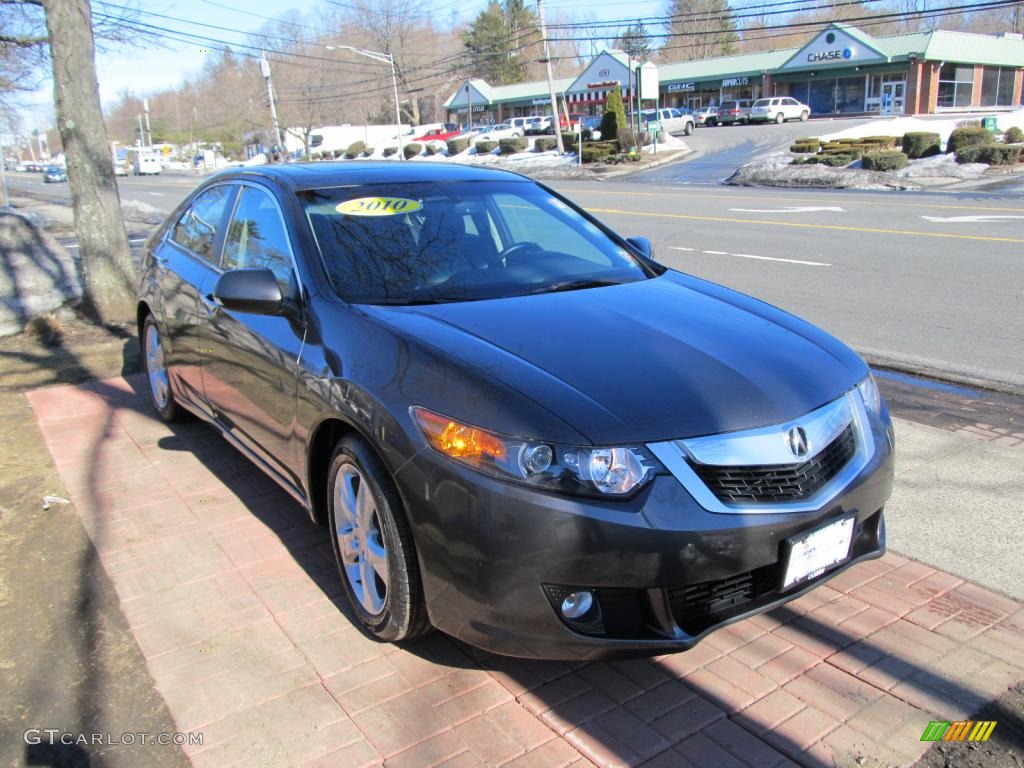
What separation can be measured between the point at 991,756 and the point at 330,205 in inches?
125

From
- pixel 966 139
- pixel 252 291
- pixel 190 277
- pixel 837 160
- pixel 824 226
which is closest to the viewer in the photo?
pixel 252 291

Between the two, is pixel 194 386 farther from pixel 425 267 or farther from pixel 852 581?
pixel 852 581

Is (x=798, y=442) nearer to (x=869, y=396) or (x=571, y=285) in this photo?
(x=869, y=396)

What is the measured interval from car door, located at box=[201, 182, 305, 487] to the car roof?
0.41 feet

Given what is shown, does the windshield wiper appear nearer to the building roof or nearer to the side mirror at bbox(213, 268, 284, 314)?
the side mirror at bbox(213, 268, 284, 314)

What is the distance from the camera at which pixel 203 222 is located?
16.3 ft

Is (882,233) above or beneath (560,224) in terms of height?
beneath

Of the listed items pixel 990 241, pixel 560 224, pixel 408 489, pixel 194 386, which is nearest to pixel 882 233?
pixel 990 241

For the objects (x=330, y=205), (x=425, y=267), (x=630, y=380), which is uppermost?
(x=330, y=205)

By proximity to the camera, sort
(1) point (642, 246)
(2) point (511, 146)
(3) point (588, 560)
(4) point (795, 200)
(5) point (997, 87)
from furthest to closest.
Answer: (5) point (997, 87)
(2) point (511, 146)
(4) point (795, 200)
(1) point (642, 246)
(3) point (588, 560)

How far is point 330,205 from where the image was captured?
3893 mm

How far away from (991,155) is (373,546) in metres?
29.3

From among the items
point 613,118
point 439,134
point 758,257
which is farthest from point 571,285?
point 439,134

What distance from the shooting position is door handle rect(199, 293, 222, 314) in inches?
170
